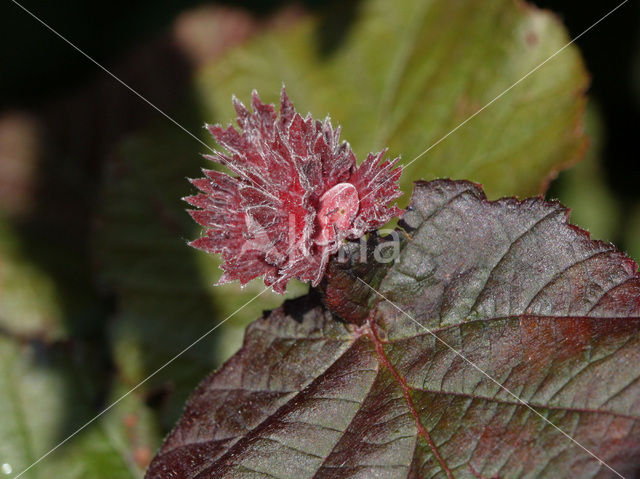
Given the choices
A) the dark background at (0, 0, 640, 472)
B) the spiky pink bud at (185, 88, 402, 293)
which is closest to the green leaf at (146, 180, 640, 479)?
the spiky pink bud at (185, 88, 402, 293)

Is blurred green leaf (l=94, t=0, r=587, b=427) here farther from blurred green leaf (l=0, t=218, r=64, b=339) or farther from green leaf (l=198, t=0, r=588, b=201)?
blurred green leaf (l=0, t=218, r=64, b=339)

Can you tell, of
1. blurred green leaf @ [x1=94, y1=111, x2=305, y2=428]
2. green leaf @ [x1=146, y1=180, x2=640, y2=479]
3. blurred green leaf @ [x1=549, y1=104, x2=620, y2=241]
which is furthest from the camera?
blurred green leaf @ [x1=549, y1=104, x2=620, y2=241]

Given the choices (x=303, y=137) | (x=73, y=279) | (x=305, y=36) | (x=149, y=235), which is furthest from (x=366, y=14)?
(x=73, y=279)

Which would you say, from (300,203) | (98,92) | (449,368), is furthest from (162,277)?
(449,368)

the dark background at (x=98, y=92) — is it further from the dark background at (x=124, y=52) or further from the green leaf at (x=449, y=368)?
the green leaf at (x=449, y=368)

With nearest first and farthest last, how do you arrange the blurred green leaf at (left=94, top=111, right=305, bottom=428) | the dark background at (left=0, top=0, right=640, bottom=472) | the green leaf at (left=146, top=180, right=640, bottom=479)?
the green leaf at (left=146, top=180, right=640, bottom=479) → the blurred green leaf at (left=94, top=111, right=305, bottom=428) → the dark background at (left=0, top=0, right=640, bottom=472)

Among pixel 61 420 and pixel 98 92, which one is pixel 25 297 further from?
pixel 98 92

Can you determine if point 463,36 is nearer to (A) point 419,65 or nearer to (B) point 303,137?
(A) point 419,65
